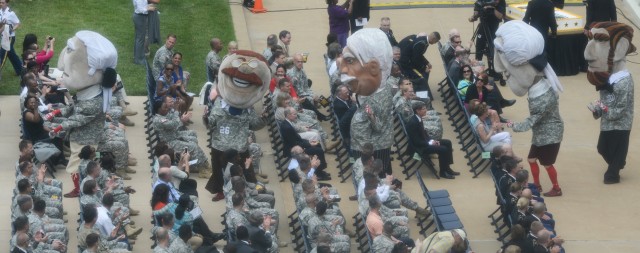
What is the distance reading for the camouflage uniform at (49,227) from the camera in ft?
60.0

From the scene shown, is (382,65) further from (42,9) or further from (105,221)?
(42,9)

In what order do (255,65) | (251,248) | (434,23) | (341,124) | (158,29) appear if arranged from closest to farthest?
(251,248) < (255,65) < (341,124) < (158,29) < (434,23)

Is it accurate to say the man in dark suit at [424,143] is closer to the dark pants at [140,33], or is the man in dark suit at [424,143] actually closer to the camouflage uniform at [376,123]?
the camouflage uniform at [376,123]

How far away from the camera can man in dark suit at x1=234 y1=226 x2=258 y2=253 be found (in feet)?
58.1

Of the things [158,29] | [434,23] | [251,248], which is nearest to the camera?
[251,248]

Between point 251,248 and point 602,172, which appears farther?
point 602,172

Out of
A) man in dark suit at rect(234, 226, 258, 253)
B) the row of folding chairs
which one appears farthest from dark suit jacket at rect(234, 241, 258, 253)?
the row of folding chairs

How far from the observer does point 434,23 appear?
2845 centimetres

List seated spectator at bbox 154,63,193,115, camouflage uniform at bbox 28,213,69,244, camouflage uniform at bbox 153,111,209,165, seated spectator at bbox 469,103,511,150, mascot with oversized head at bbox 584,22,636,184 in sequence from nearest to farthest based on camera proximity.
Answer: camouflage uniform at bbox 28,213,69,244 → mascot with oversized head at bbox 584,22,636,184 → camouflage uniform at bbox 153,111,209,165 → seated spectator at bbox 469,103,511,150 → seated spectator at bbox 154,63,193,115

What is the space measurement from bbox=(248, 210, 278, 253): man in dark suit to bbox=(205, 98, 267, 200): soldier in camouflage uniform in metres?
2.14

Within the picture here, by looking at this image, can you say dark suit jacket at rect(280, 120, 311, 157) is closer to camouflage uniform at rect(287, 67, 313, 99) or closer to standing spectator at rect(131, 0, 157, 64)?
camouflage uniform at rect(287, 67, 313, 99)

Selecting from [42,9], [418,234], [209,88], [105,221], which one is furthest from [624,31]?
[42,9]

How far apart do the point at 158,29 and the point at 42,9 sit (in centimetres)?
313

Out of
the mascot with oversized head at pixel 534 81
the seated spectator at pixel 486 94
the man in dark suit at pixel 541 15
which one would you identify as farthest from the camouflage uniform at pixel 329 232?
the man in dark suit at pixel 541 15
